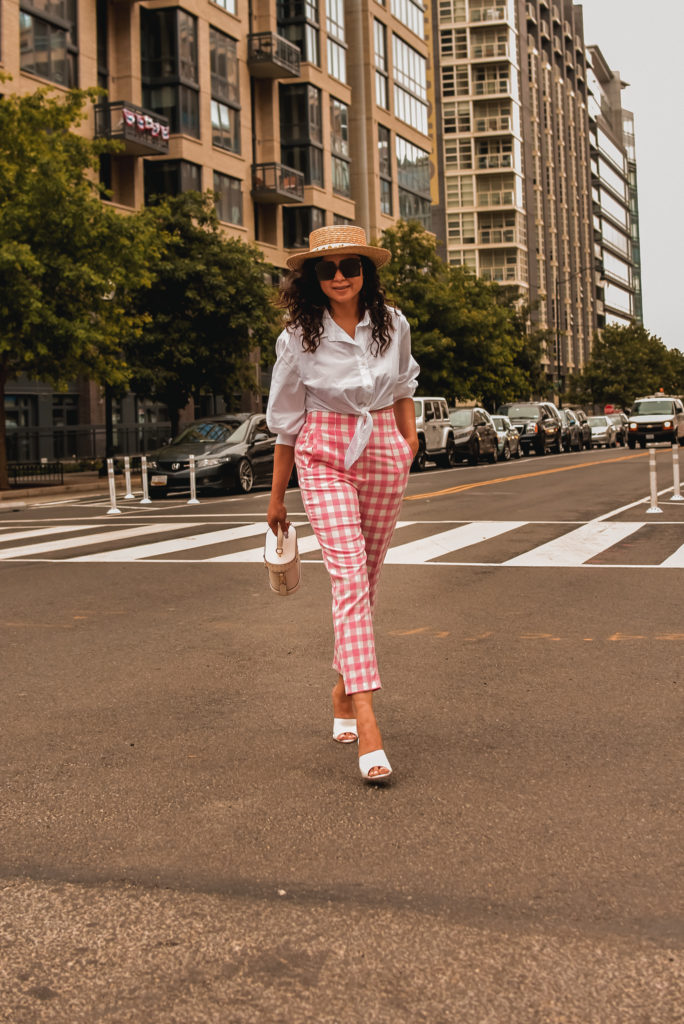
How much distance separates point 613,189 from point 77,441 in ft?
347

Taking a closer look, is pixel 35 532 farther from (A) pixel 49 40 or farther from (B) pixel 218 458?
(A) pixel 49 40

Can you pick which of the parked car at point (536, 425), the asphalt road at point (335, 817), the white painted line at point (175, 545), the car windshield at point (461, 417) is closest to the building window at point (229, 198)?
the parked car at point (536, 425)

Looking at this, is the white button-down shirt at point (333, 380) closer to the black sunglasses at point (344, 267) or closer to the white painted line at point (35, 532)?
the black sunglasses at point (344, 267)

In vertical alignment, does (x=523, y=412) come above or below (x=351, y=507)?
above

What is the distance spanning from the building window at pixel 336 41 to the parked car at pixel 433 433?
2499 centimetres

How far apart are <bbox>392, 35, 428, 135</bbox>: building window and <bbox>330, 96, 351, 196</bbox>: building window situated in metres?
6.33

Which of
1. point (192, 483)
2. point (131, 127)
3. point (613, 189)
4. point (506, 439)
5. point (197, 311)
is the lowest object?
point (192, 483)

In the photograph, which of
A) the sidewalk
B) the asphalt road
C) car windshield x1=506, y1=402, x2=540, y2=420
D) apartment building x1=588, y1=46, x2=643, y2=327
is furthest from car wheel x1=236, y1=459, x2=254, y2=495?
apartment building x1=588, y1=46, x2=643, y2=327

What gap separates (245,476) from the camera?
23.3 metres

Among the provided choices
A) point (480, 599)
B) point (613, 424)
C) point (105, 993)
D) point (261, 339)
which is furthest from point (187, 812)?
point (613, 424)

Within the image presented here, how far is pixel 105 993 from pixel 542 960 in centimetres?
97

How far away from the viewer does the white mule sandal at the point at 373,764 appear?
4.13 metres

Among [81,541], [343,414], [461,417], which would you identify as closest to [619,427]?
[461,417]

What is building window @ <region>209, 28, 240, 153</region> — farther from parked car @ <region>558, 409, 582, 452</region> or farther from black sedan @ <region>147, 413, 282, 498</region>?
black sedan @ <region>147, 413, 282, 498</region>
